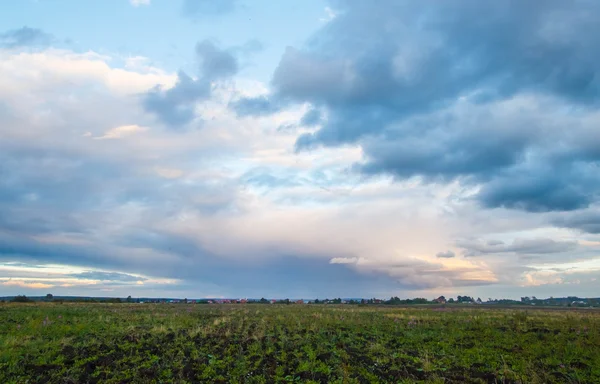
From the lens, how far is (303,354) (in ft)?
62.2

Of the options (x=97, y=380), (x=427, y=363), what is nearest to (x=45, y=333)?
(x=97, y=380)

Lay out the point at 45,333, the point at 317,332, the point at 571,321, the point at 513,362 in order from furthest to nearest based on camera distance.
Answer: the point at 571,321 < the point at 317,332 < the point at 45,333 < the point at 513,362

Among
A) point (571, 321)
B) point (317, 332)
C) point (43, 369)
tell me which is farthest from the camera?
point (571, 321)

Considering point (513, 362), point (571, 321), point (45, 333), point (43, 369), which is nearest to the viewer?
point (43, 369)

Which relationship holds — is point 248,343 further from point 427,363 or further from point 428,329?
point 428,329

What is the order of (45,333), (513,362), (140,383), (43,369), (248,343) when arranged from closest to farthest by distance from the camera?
(140,383) → (43,369) → (513,362) → (248,343) → (45,333)

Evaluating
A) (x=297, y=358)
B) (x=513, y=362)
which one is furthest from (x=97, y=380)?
(x=513, y=362)

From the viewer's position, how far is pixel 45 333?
960 inches

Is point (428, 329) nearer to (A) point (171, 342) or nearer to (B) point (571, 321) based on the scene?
(B) point (571, 321)

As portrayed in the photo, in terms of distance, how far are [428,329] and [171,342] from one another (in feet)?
57.7

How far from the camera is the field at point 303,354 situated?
15.5 meters

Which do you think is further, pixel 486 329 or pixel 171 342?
pixel 486 329

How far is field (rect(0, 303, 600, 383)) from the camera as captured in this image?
50.8ft

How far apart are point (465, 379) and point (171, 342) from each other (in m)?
15.5
